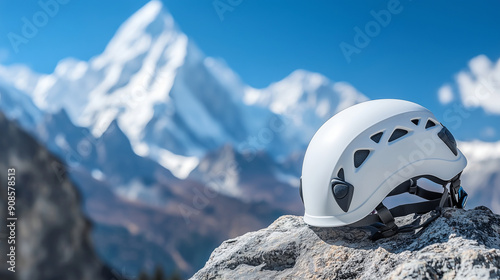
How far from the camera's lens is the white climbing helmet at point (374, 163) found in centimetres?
506

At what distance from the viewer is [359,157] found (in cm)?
514

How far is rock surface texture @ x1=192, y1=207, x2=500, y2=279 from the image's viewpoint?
13.4ft

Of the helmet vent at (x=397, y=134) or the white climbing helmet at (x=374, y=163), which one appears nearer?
the white climbing helmet at (x=374, y=163)

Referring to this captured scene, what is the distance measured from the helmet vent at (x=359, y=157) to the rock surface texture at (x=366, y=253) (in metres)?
0.76

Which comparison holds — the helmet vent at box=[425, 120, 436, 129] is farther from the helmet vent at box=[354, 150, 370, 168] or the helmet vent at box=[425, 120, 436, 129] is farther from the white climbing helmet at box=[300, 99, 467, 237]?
the helmet vent at box=[354, 150, 370, 168]

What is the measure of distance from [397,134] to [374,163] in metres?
0.50

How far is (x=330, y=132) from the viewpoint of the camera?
212 inches

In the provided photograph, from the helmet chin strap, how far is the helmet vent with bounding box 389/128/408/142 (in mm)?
555

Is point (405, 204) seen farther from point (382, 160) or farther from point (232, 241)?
point (232, 241)

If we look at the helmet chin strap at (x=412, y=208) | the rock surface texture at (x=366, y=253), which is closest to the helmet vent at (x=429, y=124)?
the helmet chin strap at (x=412, y=208)

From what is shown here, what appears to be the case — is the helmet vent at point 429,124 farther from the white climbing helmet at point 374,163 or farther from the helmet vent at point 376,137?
the helmet vent at point 376,137

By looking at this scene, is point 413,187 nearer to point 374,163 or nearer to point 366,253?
point 374,163

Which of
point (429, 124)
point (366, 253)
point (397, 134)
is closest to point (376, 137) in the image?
point (397, 134)

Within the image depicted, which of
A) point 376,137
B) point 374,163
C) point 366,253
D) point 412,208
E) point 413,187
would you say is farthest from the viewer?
point 413,187
